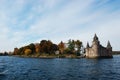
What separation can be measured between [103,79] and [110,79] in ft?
5.90

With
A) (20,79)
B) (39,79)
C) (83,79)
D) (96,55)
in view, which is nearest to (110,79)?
(83,79)

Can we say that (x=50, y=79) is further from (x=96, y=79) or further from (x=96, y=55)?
(x=96, y=55)

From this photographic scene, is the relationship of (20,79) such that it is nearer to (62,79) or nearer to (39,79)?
(39,79)

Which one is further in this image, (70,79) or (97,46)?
(97,46)

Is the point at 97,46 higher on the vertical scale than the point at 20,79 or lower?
higher

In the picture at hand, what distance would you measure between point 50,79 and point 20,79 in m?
7.43

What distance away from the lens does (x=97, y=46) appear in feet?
652

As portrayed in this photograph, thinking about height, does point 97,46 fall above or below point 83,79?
above

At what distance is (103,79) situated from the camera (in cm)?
5353

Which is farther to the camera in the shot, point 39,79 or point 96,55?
point 96,55

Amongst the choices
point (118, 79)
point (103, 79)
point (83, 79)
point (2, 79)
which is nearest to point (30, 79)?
point (2, 79)

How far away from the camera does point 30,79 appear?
5466 cm

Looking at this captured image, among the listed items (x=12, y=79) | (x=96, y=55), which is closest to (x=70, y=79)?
(x=12, y=79)

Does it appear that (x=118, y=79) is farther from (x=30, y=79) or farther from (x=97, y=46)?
(x=97, y=46)
